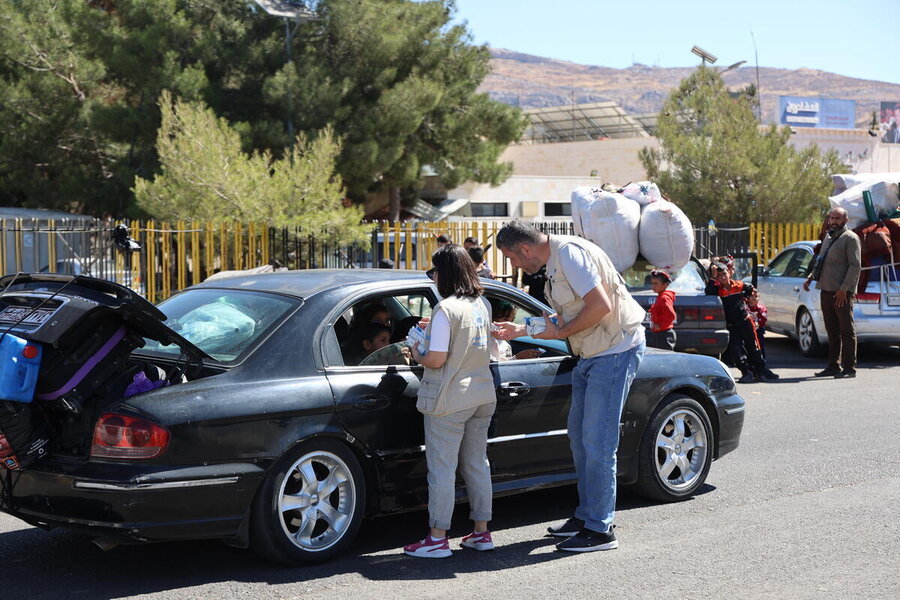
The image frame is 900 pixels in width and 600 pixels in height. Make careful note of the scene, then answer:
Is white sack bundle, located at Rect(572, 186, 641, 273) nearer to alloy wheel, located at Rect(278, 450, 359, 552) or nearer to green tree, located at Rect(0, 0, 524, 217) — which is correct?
alloy wheel, located at Rect(278, 450, 359, 552)

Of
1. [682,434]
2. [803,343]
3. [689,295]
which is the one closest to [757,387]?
[689,295]

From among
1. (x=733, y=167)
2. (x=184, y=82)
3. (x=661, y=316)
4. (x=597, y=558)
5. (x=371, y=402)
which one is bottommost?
(x=597, y=558)

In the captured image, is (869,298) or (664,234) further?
(869,298)

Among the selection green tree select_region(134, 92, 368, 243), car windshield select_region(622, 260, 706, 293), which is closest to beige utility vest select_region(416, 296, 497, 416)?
car windshield select_region(622, 260, 706, 293)

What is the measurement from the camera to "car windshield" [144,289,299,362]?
5188 mm

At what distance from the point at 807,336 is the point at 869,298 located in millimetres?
1284

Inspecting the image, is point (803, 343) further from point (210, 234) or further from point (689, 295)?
point (210, 234)

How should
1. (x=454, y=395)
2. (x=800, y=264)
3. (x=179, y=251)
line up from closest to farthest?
1. (x=454, y=395)
2. (x=800, y=264)
3. (x=179, y=251)

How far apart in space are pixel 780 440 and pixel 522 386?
368cm

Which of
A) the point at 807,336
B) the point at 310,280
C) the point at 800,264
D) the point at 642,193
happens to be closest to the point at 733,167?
the point at 800,264

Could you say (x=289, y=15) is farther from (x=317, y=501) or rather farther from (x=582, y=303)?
(x=317, y=501)

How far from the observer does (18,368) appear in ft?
15.0

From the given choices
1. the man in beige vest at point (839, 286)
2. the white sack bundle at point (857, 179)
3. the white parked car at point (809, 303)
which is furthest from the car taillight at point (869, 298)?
the white sack bundle at point (857, 179)

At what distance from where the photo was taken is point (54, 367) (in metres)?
4.69
